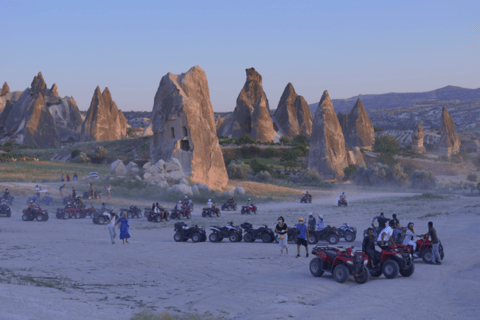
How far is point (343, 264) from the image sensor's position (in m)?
11.3

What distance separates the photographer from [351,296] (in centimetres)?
995

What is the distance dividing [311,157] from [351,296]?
1829 inches

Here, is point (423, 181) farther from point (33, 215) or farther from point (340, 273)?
point (340, 273)

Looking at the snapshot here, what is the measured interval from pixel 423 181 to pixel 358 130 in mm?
41977

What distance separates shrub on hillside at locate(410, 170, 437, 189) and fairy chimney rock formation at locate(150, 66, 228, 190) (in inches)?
788

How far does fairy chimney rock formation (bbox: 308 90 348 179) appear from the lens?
5447cm

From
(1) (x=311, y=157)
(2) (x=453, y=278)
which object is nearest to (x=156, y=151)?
(1) (x=311, y=157)

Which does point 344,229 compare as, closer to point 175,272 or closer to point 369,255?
point 369,255

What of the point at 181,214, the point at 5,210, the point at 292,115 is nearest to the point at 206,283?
the point at 181,214

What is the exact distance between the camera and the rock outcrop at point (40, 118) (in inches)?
3482

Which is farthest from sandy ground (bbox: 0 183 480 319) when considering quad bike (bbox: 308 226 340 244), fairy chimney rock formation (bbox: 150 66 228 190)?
fairy chimney rock formation (bbox: 150 66 228 190)

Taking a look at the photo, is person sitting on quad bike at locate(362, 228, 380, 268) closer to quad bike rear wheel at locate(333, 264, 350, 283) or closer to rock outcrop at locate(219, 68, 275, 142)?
quad bike rear wheel at locate(333, 264, 350, 283)

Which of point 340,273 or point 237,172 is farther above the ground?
point 237,172

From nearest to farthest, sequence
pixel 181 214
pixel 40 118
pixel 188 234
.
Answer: pixel 188 234 < pixel 181 214 < pixel 40 118
